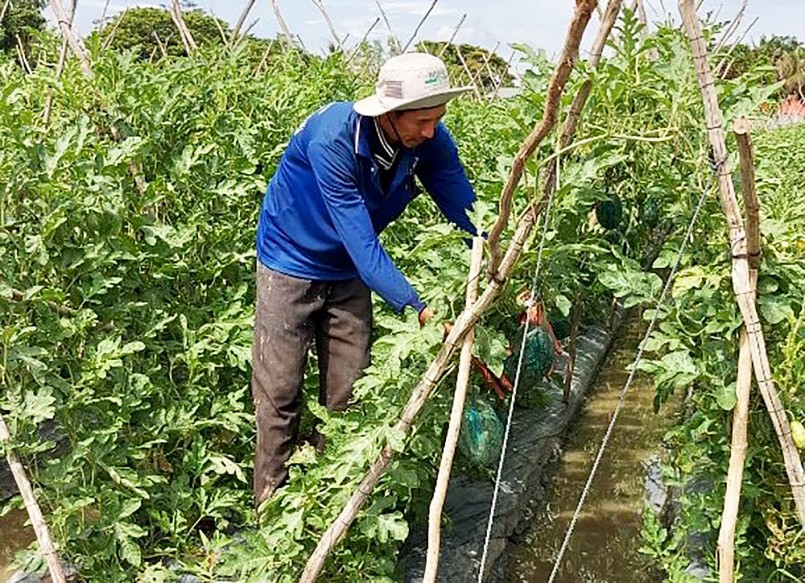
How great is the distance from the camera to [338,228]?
8.64 ft

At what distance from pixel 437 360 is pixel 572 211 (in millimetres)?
838

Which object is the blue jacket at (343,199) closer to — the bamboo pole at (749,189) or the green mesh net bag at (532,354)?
the green mesh net bag at (532,354)

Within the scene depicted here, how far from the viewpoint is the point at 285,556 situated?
8.53 feet

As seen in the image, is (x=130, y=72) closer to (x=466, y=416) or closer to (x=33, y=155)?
(x=33, y=155)

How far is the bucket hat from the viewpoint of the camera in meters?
2.53

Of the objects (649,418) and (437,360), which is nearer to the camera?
(437,360)

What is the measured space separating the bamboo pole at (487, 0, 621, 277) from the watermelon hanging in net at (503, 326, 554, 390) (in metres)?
1.27

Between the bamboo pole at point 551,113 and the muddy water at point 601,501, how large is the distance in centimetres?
197

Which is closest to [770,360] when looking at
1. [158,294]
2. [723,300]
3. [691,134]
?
[723,300]

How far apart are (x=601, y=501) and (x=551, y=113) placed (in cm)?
294

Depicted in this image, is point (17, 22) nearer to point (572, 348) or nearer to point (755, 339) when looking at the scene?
point (572, 348)

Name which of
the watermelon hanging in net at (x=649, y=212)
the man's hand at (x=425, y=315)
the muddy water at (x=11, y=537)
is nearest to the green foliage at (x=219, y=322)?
the man's hand at (x=425, y=315)

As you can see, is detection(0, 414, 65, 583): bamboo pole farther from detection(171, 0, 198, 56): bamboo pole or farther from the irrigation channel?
detection(171, 0, 198, 56): bamboo pole

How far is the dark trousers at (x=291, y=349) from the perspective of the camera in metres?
3.04
